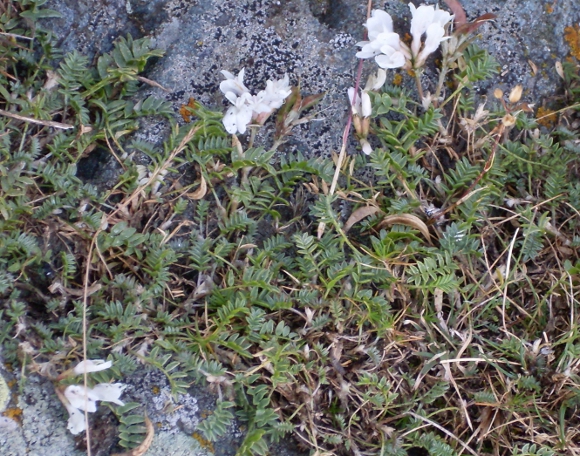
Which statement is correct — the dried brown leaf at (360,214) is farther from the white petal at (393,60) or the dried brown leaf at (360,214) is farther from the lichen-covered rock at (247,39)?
the white petal at (393,60)

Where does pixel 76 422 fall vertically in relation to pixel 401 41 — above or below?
below

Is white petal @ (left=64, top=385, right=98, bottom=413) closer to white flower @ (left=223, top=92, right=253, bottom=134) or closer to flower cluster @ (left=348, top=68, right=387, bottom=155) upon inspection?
white flower @ (left=223, top=92, right=253, bottom=134)

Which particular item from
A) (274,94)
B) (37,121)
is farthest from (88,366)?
(274,94)

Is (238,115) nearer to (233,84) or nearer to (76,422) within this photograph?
(233,84)

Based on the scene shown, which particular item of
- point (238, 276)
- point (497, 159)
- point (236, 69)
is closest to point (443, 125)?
point (497, 159)

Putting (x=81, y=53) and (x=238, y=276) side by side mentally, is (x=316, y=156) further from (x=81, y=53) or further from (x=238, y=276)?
(x=81, y=53)

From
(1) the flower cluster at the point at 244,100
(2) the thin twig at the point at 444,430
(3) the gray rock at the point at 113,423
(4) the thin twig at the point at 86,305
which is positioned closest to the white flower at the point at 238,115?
(1) the flower cluster at the point at 244,100

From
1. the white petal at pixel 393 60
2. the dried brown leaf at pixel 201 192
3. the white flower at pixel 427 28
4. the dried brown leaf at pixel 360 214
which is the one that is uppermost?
the white flower at pixel 427 28

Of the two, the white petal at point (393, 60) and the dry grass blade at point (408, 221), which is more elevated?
the white petal at point (393, 60)
